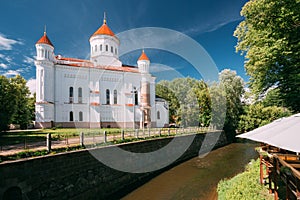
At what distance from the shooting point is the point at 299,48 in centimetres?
1052

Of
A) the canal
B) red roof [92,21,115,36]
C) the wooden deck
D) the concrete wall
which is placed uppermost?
red roof [92,21,115,36]

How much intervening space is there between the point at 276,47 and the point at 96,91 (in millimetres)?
24902

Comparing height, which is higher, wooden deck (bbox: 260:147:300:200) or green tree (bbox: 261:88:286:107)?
green tree (bbox: 261:88:286:107)

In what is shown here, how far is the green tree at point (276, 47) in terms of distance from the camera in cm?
1022

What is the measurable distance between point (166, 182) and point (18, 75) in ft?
79.9

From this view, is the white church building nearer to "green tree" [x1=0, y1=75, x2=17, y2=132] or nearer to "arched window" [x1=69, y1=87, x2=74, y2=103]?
"arched window" [x1=69, y1=87, x2=74, y2=103]

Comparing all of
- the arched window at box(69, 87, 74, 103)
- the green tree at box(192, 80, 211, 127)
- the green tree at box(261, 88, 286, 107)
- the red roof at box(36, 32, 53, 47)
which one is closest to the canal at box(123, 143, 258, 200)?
the green tree at box(261, 88, 286, 107)

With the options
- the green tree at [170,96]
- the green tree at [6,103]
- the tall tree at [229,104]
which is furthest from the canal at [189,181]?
the green tree at [170,96]

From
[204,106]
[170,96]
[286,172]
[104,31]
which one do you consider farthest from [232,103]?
[286,172]

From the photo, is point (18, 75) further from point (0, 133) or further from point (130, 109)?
point (130, 109)

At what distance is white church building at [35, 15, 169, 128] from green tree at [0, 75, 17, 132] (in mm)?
6430

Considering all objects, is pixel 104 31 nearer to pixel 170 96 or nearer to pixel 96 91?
pixel 96 91

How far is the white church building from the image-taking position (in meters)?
26.3

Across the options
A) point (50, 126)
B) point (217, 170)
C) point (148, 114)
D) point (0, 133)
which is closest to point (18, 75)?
point (50, 126)
